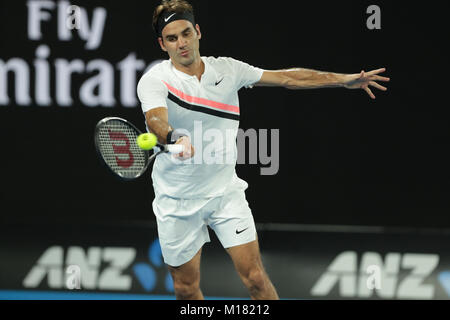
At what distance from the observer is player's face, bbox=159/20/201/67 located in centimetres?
401

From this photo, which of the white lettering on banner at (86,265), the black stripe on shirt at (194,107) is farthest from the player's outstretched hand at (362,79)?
the white lettering on banner at (86,265)

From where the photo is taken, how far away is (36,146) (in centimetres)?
567

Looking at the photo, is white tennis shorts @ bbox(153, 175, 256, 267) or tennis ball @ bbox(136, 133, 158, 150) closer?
tennis ball @ bbox(136, 133, 158, 150)

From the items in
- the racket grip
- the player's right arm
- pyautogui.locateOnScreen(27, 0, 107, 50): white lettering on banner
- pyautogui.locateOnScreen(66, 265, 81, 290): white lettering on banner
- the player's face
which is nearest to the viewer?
the racket grip

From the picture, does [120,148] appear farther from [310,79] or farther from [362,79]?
[362,79]

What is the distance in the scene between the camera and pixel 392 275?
5.59 metres

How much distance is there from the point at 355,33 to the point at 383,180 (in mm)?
1069

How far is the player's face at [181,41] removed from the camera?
4.01 m

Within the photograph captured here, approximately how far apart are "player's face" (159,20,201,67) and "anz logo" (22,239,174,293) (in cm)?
209

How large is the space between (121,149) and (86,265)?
81.0 inches

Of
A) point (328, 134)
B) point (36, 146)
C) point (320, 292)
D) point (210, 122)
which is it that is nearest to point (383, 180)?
point (328, 134)

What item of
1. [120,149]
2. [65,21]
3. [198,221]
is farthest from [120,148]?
[65,21]

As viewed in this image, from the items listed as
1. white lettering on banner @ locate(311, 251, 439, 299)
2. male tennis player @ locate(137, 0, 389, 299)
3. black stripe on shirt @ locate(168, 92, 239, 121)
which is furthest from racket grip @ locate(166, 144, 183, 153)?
white lettering on banner @ locate(311, 251, 439, 299)

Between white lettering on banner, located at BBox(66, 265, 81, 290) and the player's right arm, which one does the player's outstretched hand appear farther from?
white lettering on banner, located at BBox(66, 265, 81, 290)
